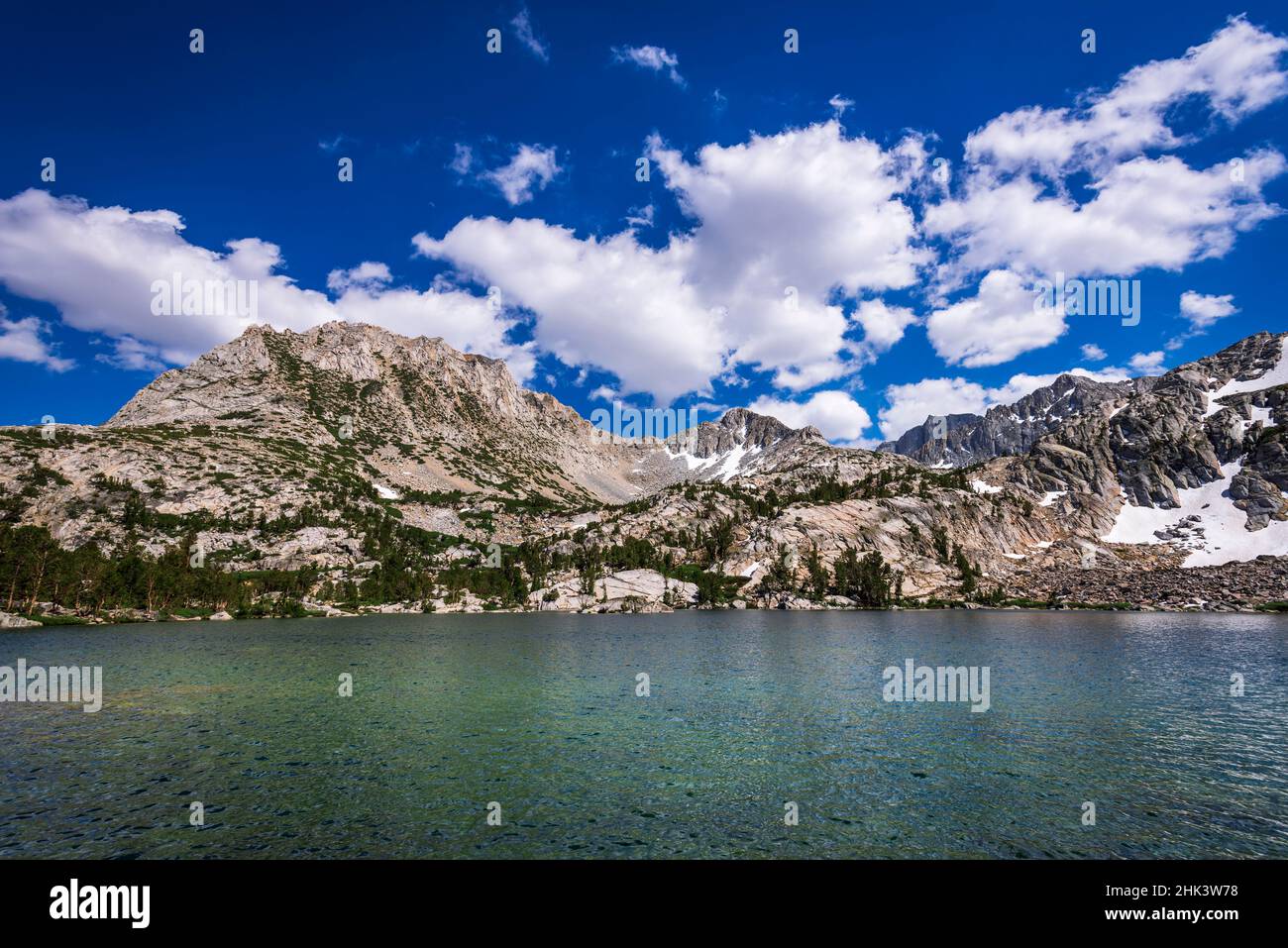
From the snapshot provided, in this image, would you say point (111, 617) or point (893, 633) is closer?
point (893, 633)

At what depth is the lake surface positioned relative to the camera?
23375 millimetres

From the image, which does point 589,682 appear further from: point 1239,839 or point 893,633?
point 893,633

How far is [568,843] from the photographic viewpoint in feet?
74.7

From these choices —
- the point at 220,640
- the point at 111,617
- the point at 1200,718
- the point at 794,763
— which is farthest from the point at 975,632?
the point at 111,617

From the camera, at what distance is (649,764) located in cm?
3278

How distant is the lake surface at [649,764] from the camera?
76.7 ft

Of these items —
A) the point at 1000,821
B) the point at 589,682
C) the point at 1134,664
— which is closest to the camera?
the point at 1000,821

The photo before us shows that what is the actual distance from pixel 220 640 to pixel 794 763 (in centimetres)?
10690

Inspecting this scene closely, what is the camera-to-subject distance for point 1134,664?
68438 mm

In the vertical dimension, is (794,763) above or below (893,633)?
above

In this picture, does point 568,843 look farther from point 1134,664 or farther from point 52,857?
point 1134,664

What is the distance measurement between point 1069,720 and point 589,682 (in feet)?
130

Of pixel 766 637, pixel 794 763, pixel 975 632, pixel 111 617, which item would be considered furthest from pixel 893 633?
pixel 111 617
